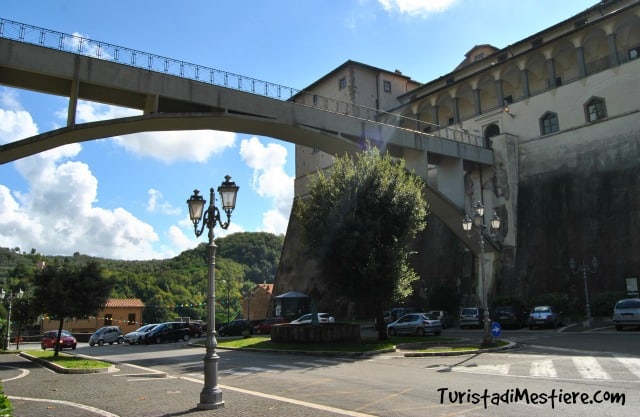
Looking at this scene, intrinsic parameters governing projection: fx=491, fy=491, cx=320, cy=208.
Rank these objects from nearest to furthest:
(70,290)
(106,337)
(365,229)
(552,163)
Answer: (70,290), (365,229), (552,163), (106,337)

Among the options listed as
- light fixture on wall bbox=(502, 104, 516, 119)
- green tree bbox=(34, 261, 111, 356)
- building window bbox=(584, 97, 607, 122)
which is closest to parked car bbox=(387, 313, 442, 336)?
green tree bbox=(34, 261, 111, 356)

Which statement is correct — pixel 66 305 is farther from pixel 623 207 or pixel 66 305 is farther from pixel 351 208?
pixel 623 207

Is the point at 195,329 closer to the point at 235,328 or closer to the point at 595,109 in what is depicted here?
the point at 235,328

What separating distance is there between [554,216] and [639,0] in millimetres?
15490

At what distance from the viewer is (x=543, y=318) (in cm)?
2833

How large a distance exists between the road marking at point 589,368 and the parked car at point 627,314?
11064 millimetres

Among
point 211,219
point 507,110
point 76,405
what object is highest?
point 507,110

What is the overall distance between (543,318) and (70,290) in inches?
981

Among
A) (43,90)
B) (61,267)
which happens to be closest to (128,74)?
(43,90)

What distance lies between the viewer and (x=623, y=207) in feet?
106

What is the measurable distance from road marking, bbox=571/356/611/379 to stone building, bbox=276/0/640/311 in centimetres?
1951

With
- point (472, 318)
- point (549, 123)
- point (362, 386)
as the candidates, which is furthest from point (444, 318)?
point (362, 386)

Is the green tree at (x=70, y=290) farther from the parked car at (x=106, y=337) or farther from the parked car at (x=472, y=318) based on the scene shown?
the parked car at (x=472, y=318)

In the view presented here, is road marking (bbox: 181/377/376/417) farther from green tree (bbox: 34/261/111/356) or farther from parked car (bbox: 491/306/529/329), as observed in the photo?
parked car (bbox: 491/306/529/329)
